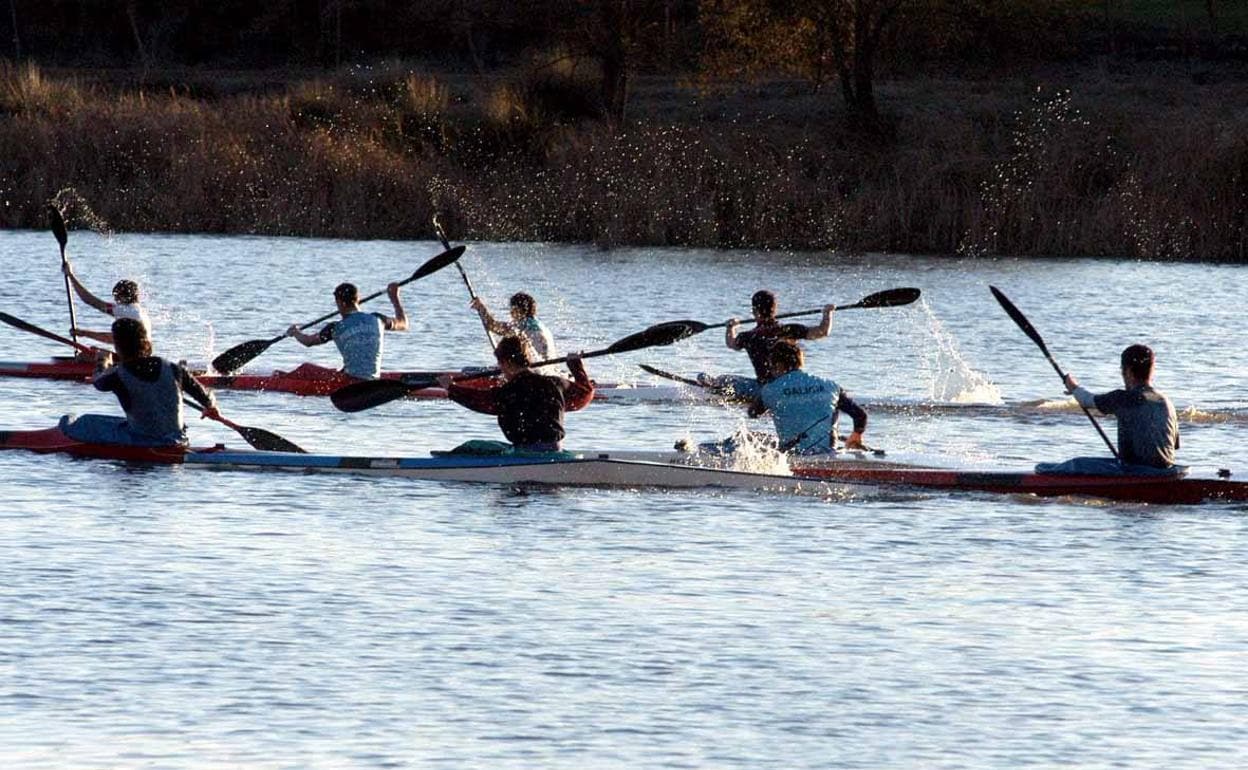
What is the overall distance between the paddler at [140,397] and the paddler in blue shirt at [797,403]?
3.84 meters

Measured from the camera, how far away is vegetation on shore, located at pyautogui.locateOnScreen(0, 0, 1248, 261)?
123 ft

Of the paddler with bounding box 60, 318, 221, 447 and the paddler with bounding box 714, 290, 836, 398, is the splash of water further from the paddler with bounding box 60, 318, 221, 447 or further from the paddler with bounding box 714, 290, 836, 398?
the paddler with bounding box 60, 318, 221, 447

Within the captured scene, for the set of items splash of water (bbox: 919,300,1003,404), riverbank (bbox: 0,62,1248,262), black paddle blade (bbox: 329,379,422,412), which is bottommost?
splash of water (bbox: 919,300,1003,404)

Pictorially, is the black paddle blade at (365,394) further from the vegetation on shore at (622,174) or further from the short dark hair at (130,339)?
the vegetation on shore at (622,174)

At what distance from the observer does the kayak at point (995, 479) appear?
15125 mm

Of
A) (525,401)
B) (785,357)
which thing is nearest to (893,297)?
(785,357)

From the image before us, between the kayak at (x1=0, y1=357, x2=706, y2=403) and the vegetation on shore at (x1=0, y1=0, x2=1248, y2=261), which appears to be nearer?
the kayak at (x1=0, y1=357, x2=706, y2=403)

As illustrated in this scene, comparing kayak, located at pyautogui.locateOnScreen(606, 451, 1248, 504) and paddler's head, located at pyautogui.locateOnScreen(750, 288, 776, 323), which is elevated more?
paddler's head, located at pyautogui.locateOnScreen(750, 288, 776, 323)

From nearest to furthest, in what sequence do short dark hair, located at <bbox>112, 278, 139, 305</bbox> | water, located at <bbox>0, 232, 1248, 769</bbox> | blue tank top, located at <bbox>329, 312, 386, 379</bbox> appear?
water, located at <bbox>0, 232, 1248, 769</bbox> → blue tank top, located at <bbox>329, 312, 386, 379</bbox> → short dark hair, located at <bbox>112, 278, 139, 305</bbox>

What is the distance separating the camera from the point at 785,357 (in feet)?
50.0

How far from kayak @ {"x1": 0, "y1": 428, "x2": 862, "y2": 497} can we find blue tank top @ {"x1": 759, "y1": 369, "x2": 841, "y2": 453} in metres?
0.30

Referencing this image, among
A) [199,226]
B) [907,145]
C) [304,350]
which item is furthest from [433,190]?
[304,350]

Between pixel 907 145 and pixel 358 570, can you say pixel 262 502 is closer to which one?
pixel 358 570

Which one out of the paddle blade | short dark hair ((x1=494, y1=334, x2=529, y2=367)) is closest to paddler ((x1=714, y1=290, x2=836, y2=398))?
short dark hair ((x1=494, y1=334, x2=529, y2=367))
